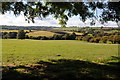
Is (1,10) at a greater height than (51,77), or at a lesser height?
greater

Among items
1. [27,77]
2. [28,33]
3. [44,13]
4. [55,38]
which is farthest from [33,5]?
[28,33]

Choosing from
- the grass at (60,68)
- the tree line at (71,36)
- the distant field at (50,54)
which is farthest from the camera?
the tree line at (71,36)

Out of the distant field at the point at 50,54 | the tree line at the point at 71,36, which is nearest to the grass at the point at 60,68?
the distant field at the point at 50,54

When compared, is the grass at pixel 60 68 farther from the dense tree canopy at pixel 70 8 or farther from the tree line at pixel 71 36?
the tree line at pixel 71 36

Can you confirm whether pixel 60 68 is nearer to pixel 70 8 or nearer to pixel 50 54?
pixel 70 8

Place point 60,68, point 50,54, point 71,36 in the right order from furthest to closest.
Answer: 1. point 71,36
2. point 50,54
3. point 60,68

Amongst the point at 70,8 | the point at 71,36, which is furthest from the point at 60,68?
the point at 71,36

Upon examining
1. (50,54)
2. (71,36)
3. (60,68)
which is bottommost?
(50,54)

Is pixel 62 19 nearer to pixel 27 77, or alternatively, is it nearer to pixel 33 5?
pixel 33 5

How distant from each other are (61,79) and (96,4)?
9.53 m

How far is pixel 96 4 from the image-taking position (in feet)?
49.4

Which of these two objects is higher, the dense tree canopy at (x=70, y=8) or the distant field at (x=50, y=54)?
the dense tree canopy at (x=70, y=8)

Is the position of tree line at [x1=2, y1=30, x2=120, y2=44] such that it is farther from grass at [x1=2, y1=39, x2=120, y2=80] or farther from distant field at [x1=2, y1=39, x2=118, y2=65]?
grass at [x1=2, y1=39, x2=120, y2=80]

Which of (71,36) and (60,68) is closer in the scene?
(60,68)
